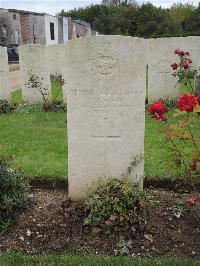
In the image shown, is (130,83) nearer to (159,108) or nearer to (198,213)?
(159,108)

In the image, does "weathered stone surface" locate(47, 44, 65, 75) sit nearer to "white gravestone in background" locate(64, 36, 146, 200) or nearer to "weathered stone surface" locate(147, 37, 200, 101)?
"weathered stone surface" locate(147, 37, 200, 101)

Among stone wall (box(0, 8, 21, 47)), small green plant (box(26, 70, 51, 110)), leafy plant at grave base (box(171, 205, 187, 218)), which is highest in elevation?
stone wall (box(0, 8, 21, 47))

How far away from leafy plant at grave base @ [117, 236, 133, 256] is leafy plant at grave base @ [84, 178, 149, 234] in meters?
0.13

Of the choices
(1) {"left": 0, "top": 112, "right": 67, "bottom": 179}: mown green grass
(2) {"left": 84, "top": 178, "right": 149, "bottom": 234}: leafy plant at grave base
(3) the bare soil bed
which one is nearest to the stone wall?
(1) {"left": 0, "top": 112, "right": 67, "bottom": 179}: mown green grass

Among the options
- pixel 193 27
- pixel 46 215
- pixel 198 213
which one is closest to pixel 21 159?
pixel 46 215

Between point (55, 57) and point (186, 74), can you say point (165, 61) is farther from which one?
point (55, 57)

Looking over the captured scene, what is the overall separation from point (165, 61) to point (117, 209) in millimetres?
8043

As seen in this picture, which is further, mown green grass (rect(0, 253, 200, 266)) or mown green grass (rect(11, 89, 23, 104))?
mown green grass (rect(11, 89, 23, 104))

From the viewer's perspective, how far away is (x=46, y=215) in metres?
4.56

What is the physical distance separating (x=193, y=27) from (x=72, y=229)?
49.3 m

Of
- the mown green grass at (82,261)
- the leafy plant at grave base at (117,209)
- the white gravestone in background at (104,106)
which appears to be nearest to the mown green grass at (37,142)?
the white gravestone in background at (104,106)

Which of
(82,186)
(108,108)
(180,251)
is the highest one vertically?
(108,108)

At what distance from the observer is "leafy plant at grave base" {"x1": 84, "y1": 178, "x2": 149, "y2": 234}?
13.7ft

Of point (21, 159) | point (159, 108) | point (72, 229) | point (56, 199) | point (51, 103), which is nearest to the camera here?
point (159, 108)
